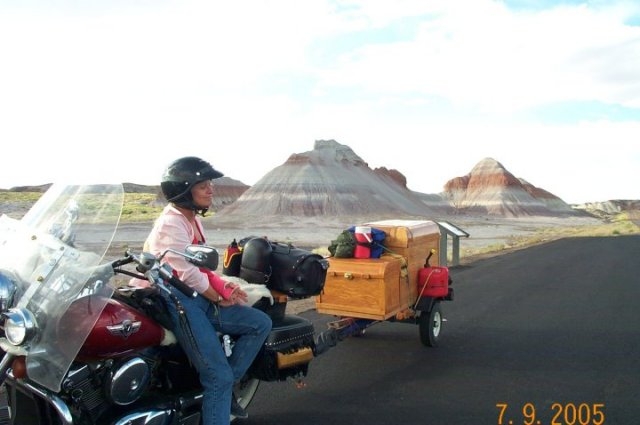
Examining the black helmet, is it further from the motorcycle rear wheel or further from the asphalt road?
the asphalt road

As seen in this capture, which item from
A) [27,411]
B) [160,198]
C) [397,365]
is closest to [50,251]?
[27,411]

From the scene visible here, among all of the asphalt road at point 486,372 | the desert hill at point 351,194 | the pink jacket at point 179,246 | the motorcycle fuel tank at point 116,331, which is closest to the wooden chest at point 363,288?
the asphalt road at point 486,372

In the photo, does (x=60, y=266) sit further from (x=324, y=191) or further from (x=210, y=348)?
(x=324, y=191)

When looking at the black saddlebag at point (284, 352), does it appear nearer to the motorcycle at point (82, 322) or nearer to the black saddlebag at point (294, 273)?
the black saddlebag at point (294, 273)

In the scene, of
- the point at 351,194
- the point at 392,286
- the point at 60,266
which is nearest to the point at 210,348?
the point at 60,266

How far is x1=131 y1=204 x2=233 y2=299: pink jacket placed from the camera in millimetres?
3775

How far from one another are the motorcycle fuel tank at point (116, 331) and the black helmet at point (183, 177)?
32.5 inches

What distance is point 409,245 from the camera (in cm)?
704

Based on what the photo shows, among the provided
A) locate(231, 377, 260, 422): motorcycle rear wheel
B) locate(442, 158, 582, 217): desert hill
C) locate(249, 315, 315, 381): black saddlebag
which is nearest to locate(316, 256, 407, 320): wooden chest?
locate(249, 315, 315, 381): black saddlebag

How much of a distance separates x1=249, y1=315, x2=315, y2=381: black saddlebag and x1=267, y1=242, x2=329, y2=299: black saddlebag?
12.4 inches

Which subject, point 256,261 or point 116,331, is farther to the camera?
point 256,261

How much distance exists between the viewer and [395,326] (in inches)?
340

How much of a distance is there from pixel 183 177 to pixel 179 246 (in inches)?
18.8

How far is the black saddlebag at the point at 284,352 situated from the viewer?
4.46 metres
